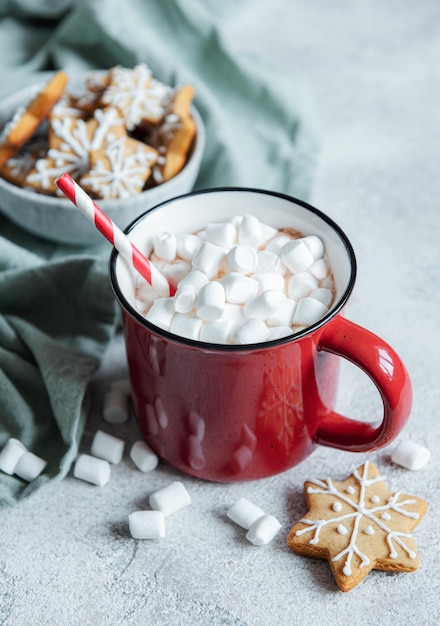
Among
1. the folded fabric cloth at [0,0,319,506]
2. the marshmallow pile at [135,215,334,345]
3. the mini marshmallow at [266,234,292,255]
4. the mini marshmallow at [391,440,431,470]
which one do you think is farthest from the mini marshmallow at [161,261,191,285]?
the mini marshmallow at [391,440,431,470]

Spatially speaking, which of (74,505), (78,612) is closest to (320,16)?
(74,505)

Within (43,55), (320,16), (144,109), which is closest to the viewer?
(144,109)

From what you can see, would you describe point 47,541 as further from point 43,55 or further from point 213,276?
point 43,55

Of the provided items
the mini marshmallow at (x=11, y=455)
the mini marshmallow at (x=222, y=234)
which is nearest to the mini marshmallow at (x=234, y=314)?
the mini marshmallow at (x=222, y=234)

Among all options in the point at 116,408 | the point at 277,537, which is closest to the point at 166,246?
the point at 116,408

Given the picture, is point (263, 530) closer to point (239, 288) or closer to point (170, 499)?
point (170, 499)

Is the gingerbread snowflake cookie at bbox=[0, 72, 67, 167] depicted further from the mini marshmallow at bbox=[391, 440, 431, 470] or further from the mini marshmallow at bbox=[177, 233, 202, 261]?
the mini marshmallow at bbox=[391, 440, 431, 470]
